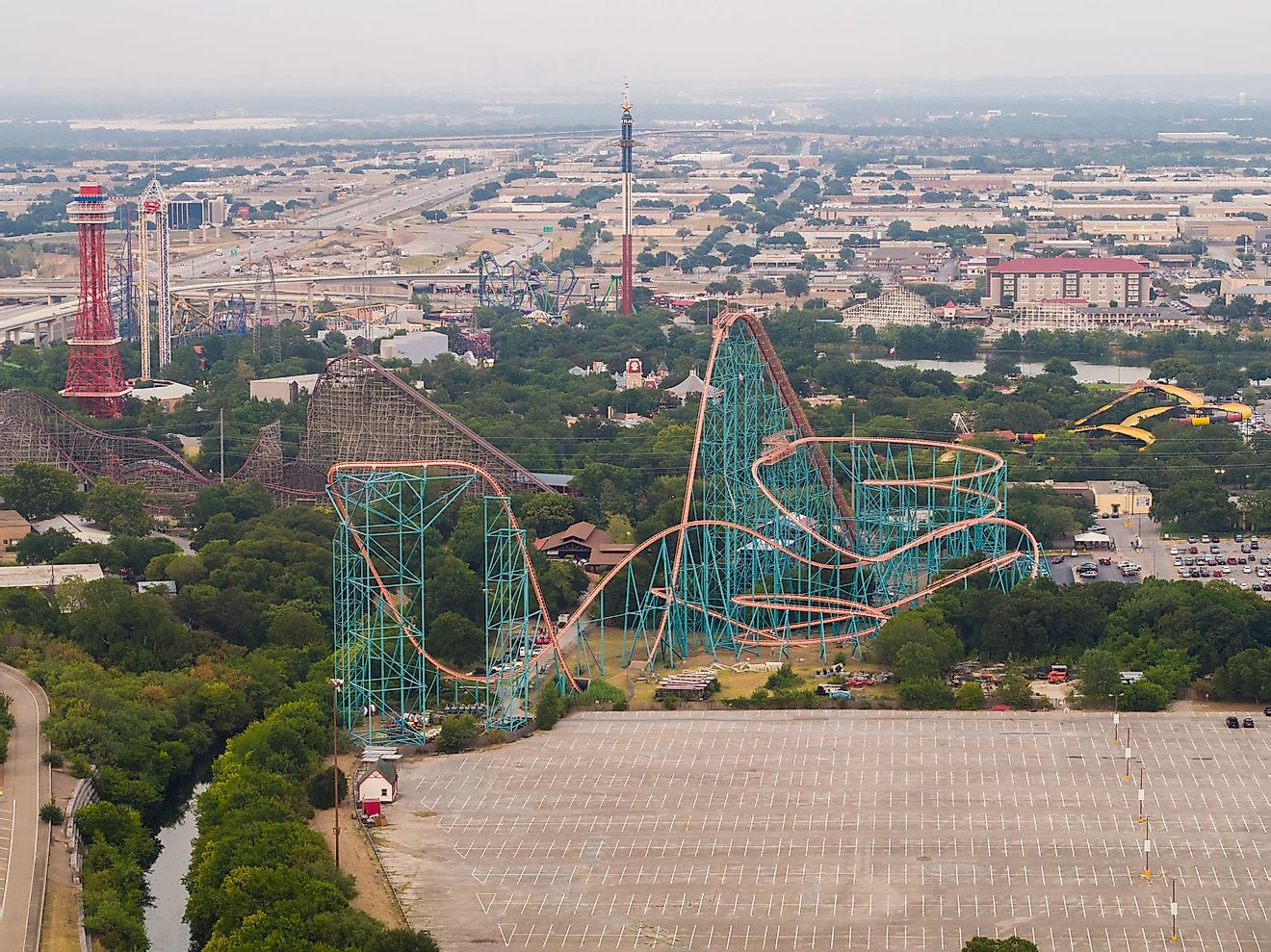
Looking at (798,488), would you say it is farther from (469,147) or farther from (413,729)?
(469,147)

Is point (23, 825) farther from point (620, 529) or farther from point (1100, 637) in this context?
point (620, 529)

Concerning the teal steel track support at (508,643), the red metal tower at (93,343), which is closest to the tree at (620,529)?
the teal steel track support at (508,643)

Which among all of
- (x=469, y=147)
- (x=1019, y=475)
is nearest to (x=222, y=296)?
(x=1019, y=475)

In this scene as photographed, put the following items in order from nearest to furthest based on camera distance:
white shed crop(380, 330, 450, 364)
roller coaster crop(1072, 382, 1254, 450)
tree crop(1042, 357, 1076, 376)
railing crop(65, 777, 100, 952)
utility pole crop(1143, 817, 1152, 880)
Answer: railing crop(65, 777, 100, 952), utility pole crop(1143, 817, 1152, 880), roller coaster crop(1072, 382, 1254, 450), tree crop(1042, 357, 1076, 376), white shed crop(380, 330, 450, 364)

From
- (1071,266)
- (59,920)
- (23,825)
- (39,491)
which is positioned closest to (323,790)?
(23,825)

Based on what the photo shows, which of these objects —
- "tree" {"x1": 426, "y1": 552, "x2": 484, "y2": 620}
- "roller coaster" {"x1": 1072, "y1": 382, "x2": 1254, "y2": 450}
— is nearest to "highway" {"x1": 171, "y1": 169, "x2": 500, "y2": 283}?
"roller coaster" {"x1": 1072, "y1": 382, "x2": 1254, "y2": 450}

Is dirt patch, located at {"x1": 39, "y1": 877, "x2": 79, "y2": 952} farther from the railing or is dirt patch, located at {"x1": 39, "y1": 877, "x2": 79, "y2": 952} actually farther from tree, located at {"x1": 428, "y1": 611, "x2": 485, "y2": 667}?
tree, located at {"x1": 428, "y1": 611, "x2": 485, "y2": 667}
